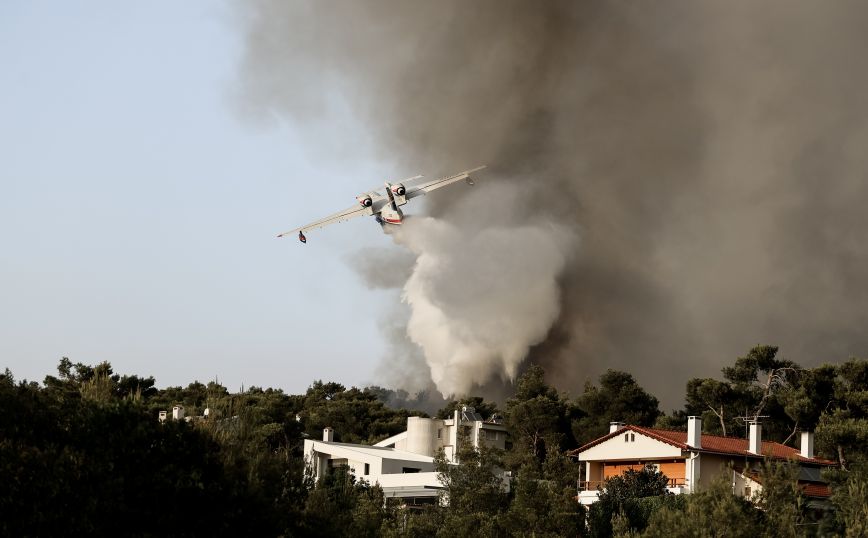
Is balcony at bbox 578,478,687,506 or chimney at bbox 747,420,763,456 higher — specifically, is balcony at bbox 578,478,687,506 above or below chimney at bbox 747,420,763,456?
below

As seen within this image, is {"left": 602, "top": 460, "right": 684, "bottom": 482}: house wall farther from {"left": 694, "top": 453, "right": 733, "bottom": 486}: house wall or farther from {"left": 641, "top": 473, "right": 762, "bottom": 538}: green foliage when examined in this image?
{"left": 641, "top": 473, "right": 762, "bottom": 538}: green foliage

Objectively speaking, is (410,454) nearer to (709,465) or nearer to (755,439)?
(709,465)

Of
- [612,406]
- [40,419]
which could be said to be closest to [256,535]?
[40,419]

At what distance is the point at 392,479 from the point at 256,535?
47321mm

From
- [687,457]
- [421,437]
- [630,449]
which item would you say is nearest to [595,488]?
[630,449]

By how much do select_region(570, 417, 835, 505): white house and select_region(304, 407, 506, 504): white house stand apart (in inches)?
302

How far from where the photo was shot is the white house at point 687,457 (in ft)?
220

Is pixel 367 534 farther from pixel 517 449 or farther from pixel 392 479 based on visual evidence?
pixel 517 449

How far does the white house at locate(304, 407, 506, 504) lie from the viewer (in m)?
79.4

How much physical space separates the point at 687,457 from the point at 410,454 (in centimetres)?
2943

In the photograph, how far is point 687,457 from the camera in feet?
222

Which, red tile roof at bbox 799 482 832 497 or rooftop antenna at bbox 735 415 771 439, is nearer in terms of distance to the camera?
red tile roof at bbox 799 482 832 497

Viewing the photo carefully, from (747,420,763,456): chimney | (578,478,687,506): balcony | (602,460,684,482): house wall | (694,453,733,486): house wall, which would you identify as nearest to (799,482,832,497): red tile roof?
(747,420,763,456): chimney

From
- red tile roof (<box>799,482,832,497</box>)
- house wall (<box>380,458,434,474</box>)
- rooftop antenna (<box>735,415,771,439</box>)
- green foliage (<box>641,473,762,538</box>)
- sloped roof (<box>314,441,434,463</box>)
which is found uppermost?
rooftop antenna (<box>735,415,771,439</box>)
